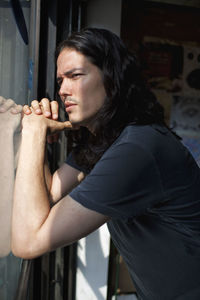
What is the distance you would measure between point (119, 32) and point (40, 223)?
1.53m

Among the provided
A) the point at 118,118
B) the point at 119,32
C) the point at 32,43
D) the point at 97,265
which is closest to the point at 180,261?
the point at 118,118

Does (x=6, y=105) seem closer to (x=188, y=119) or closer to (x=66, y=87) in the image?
(x=66, y=87)

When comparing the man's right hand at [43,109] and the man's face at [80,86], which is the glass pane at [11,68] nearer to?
the man's right hand at [43,109]

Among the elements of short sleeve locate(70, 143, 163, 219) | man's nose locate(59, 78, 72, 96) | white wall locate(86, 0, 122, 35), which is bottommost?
short sleeve locate(70, 143, 163, 219)

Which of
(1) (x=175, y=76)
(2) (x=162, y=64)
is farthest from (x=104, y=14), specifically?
(1) (x=175, y=76)

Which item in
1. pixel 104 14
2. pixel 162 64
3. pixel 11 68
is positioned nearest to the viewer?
pixel 11 68

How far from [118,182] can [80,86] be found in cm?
46

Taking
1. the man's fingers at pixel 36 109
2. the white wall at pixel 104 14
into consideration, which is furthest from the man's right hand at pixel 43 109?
the white wall at pixel 104 14

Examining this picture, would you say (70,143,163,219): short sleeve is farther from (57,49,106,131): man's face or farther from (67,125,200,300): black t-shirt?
(57,49,106,131): man's face

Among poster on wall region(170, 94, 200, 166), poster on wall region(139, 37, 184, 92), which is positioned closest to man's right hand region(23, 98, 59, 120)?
poster on wall region(139, 37, 184, 92)

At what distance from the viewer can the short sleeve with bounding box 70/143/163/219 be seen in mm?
785

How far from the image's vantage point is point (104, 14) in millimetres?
1874

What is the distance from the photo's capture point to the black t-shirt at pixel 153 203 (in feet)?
2.61

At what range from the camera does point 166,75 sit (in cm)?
222
